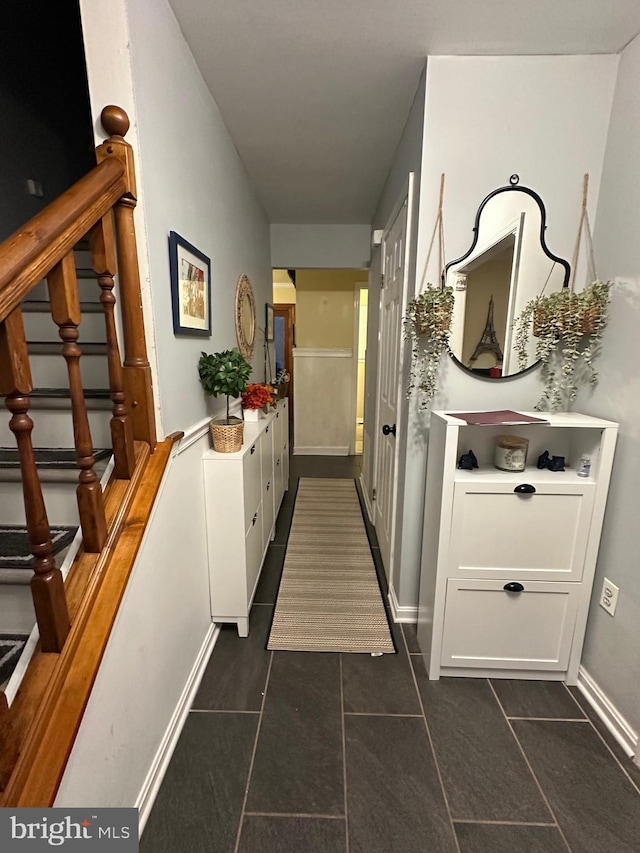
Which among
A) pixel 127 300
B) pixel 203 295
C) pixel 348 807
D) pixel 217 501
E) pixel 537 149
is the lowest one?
pixel 348 807

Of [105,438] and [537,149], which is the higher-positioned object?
[537,149]

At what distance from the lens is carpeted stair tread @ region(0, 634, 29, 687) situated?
2.81 ft

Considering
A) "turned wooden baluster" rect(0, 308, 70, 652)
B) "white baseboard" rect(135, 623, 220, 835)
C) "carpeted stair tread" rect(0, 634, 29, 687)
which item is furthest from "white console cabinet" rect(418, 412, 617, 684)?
"carpeted stair tread" rect(0, 634, 29, 687)

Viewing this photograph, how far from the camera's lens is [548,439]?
162 cm

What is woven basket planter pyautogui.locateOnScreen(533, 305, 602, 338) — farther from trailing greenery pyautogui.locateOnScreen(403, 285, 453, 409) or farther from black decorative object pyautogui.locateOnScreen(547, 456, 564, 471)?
black decorative object pyautogui.locateOnScreen(547, 456, 564, 471)

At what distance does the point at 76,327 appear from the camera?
33.6 inches

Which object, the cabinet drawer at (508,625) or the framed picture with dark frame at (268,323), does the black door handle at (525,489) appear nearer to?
the cabinet drawer at (508,625)

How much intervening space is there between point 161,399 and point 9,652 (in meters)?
0.78

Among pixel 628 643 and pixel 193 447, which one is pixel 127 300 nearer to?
pixel 193 447

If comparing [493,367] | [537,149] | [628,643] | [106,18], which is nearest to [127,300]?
[106,18]

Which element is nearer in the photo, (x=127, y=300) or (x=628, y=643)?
(x=127, y=300)

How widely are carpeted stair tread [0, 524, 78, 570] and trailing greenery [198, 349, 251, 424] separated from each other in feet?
2.45

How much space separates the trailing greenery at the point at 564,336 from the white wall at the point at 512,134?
9.2 inches

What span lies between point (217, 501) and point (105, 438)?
1.79ft
